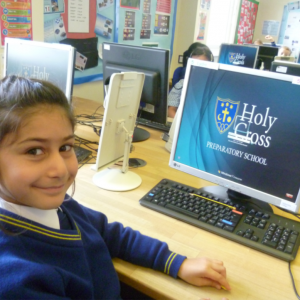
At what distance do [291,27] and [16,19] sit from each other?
5.60 meters

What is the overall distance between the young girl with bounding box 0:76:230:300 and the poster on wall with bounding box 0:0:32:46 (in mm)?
1443

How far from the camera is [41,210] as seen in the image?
65 cm

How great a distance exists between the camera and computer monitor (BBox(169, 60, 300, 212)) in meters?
0.89

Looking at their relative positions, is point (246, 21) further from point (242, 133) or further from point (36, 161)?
point (36, 161)

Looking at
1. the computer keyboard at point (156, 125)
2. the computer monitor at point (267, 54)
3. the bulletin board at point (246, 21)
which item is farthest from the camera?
the bulletin board at point (246, 21)

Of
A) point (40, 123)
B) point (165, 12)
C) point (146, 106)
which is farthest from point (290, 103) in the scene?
point (165, 12)

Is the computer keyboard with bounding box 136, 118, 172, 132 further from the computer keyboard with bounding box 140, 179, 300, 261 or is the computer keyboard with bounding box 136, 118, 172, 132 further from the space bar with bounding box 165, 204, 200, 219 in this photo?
the space bar with bounding box 165, 204, 200, 219

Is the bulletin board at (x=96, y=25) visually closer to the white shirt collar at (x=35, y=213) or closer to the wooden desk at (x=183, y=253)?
the wooden desk at (x=183, y=253)

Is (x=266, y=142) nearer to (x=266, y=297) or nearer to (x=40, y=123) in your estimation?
(x=266, y=297)

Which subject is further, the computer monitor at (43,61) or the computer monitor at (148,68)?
the computer monitor at (148,68)

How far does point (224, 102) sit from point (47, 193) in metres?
0.62

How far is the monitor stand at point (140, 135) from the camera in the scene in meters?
1.59

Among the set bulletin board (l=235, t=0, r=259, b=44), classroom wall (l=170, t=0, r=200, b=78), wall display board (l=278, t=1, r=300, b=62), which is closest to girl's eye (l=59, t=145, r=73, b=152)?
classroom wall (l=170, t=0, r=200, b=78)

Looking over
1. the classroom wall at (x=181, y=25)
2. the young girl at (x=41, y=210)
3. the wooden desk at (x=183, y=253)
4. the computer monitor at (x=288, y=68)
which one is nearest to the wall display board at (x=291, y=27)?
the classroom wall at (x=181, y=25)
